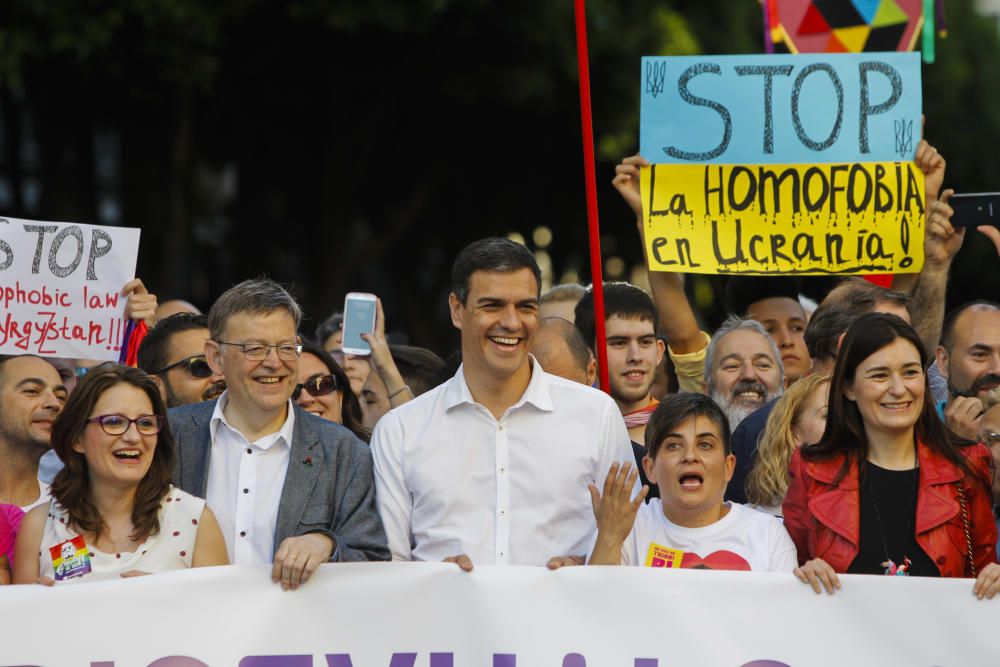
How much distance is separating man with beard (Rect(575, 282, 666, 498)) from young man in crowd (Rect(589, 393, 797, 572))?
0.92 metres

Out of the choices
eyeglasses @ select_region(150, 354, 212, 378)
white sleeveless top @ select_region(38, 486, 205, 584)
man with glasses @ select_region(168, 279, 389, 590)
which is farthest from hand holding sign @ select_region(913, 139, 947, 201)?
white sleeveless top @ select_region(38, 486, 205, 584)

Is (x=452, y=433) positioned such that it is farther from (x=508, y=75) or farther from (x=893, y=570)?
(x=508, y=75)

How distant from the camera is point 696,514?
5.09 meters

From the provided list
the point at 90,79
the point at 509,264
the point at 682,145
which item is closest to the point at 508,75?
the point at 90,79

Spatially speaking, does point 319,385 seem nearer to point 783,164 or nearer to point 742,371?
point 742,371

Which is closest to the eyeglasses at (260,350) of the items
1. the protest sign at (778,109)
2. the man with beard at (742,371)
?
the protest sign at (778,109)

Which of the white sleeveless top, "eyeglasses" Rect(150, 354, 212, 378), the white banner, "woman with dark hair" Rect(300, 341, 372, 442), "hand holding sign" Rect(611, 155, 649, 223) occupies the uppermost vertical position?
"hand holding sign" Rect(611, 155, 649, 223)

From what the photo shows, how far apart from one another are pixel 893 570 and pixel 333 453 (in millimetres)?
1733

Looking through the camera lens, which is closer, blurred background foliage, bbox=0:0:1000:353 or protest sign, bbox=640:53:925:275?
protest sign, bbox=640:53:925:275

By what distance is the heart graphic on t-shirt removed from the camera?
5.00 meters

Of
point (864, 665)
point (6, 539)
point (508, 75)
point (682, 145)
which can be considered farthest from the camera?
point (508, 75)

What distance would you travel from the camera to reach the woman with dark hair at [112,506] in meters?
4.81

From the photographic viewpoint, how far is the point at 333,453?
16.3ft

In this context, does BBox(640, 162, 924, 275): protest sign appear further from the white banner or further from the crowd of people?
the white banner
